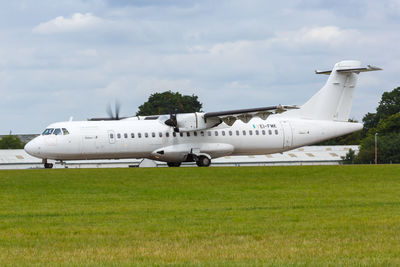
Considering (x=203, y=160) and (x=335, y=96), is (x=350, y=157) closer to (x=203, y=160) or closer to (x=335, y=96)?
(x=335, y=96)

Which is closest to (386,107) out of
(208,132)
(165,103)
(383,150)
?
(383,150)

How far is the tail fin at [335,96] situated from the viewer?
4362 centimetres

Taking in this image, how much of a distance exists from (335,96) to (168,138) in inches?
430

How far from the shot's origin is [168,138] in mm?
40438

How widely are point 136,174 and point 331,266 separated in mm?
20371

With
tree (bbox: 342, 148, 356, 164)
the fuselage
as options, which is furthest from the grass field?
tree (bbox: 342, 148, 356, 164)

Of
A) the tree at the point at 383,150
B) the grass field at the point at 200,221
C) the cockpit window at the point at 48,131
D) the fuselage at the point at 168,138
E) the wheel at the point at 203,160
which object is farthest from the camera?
the tree at the point at 383,150

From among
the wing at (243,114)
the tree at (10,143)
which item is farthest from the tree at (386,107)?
the wing at (243,114)

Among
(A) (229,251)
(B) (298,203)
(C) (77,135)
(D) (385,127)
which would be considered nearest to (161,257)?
(A) (229,251)

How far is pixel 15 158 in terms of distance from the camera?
62.8 meters

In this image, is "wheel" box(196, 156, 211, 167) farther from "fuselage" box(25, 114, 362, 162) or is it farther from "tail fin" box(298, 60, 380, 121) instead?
"tail fin" box(298, 60, 380, 121)

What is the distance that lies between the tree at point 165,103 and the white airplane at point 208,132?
60.5 metres

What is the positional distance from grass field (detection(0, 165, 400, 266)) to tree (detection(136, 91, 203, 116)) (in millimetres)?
76836

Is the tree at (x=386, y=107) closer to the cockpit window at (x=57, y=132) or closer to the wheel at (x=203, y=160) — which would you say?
the wheel at (x=203, y=160)
